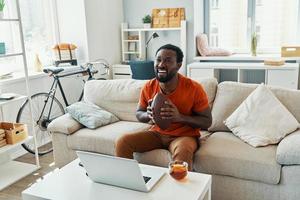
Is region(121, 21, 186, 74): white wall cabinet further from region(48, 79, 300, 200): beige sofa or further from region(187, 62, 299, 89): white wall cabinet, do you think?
region(48, 79, 300, 200): beige sofa

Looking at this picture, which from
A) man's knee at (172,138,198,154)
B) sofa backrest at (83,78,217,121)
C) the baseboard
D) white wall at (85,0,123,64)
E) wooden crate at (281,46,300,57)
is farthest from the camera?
white wall at (85,0,123,64)

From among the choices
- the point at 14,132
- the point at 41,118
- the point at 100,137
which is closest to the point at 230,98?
the point at 100,137

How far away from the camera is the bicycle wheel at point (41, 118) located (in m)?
3.46

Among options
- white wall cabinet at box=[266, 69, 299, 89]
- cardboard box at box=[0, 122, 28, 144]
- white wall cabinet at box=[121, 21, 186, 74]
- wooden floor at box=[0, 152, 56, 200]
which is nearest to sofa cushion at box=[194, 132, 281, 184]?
wooden floor at box=[0, 152, 56, 200]

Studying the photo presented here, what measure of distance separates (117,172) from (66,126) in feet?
4.04

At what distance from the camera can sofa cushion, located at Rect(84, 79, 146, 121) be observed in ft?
9.55

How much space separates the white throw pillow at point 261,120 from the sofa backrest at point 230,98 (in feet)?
0.24

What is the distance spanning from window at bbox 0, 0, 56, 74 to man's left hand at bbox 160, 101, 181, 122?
2.19m

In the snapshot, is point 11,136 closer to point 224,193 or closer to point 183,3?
point 224,193

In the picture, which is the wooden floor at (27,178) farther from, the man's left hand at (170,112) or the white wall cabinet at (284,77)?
the white wall cabinet at (284,77)

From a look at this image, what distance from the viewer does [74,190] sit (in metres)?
1.63

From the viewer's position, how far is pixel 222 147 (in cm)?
→ 218

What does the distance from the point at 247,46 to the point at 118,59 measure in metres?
1.98

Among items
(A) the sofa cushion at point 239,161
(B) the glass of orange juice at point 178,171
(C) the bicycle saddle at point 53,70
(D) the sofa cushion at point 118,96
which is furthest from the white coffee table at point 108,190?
(C) the bicycle saddle at point 53,70
